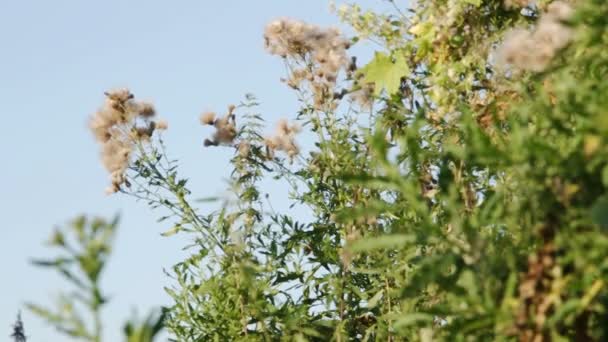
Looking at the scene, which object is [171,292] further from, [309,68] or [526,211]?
[526,211]

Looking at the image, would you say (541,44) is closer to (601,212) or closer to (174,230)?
(601,212)

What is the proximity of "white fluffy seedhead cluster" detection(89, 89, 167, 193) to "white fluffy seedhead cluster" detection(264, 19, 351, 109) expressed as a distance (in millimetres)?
627

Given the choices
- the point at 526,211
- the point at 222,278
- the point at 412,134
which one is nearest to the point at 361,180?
the point at 412,134

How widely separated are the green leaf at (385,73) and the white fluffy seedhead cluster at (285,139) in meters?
0.40

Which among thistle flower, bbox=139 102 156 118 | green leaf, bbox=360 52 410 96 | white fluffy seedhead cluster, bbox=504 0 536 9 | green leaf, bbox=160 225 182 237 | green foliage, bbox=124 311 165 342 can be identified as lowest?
Answer: green foliage, bbox=124 311 165 342

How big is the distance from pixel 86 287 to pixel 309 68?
2893 mm

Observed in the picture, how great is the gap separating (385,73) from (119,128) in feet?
4.02

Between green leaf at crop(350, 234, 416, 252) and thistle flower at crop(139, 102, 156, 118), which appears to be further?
thistle flower at crop(139, 102, 156, 118)

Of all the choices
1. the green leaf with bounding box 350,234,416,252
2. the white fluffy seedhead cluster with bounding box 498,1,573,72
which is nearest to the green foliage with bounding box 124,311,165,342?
the green leaf with bounding box 350,234,416,252

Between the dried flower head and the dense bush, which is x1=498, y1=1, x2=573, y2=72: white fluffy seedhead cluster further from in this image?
the dried flower head

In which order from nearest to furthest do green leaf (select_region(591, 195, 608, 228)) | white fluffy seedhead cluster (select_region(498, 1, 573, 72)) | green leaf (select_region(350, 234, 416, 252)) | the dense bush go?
green leaf (select_region(591, 195, 608, 228))
green leaf (select_region(350, 234, 416, 252))
white fluffy seedhead cluster (select_region(498, 1, 573, 72))
the dense bush

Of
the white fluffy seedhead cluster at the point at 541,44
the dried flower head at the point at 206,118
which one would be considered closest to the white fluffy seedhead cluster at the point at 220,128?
the dried flower head at the point at 206,118

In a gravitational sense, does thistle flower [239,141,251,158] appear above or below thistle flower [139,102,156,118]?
below

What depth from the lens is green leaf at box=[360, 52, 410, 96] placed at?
14.4 ft
